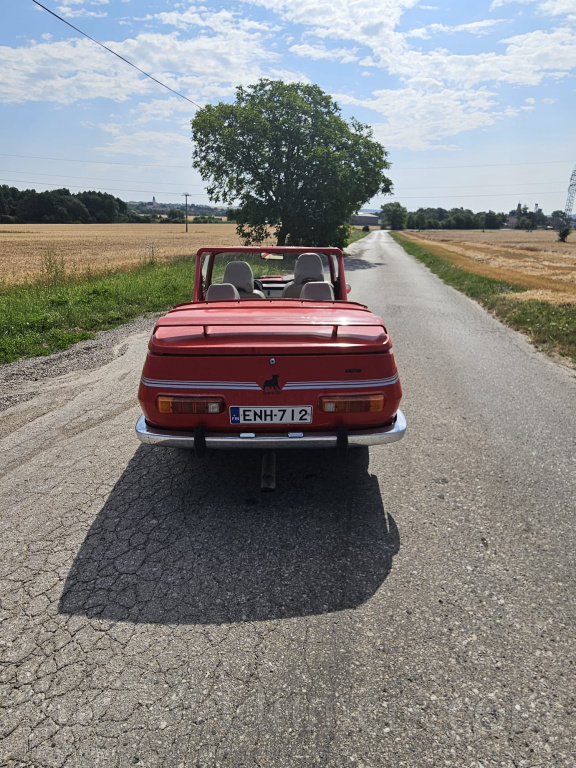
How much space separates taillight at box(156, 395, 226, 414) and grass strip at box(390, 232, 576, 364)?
263 inches

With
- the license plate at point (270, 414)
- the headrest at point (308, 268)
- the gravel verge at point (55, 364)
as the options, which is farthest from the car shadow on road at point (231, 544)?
the gravel verge at point (55, 364)

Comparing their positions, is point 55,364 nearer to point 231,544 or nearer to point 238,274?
point 238,274

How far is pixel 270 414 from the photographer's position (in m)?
3.18

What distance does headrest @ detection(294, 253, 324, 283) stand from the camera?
5.23 meters

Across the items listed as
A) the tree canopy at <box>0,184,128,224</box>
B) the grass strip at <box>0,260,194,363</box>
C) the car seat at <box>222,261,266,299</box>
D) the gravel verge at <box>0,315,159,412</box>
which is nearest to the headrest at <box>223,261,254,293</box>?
the car seat at <box>222,261,266,299</box>

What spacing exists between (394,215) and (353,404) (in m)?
173

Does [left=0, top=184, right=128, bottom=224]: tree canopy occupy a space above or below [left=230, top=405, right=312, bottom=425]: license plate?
above

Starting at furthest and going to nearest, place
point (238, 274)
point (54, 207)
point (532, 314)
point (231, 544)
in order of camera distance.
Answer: point (54, 207) → point (532, 314) → point (238, 274) → point (231, 544)

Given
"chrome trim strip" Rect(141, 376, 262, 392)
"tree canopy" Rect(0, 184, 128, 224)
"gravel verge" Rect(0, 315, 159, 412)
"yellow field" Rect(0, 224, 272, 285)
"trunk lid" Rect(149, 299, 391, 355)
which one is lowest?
"gravel verge" Rect(0, 315, 159, 412)

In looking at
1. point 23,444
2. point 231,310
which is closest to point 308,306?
point 231,310

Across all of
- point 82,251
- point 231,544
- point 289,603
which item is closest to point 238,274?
point 231,544

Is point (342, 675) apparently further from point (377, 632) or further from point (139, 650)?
point (139, 650)

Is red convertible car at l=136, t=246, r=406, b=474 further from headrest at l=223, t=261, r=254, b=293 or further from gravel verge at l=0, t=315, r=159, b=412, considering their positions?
gravel verge at l=0, t=315, r=159, b=412

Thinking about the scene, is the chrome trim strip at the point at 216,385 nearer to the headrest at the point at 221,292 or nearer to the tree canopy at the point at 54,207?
the headrest at the point at 221,292
